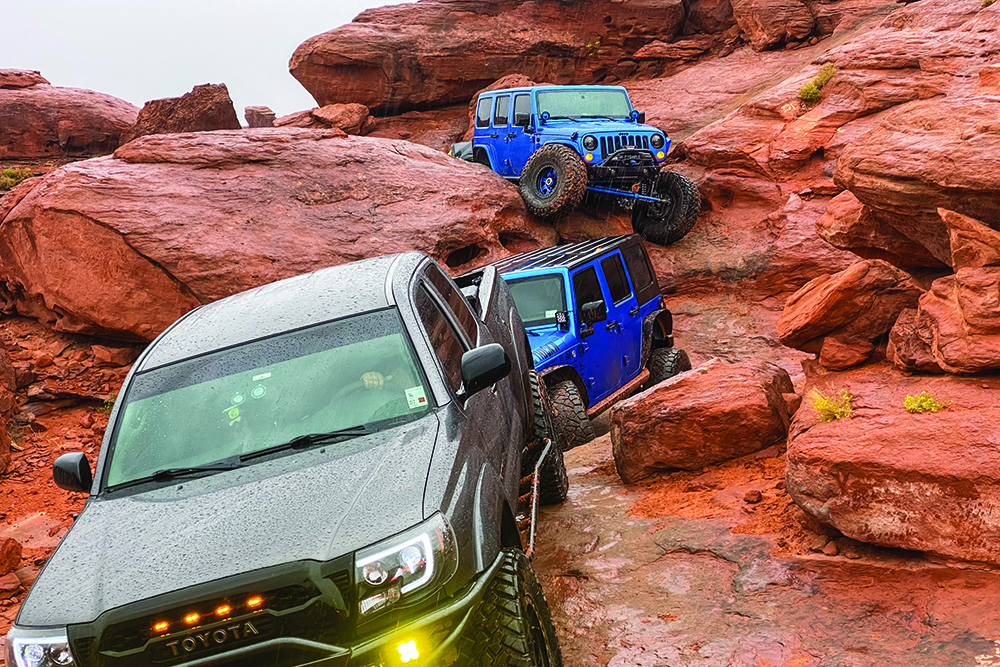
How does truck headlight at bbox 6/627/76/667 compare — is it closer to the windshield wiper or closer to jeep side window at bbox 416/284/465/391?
the windshield wiper

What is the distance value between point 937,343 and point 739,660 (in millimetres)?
2404

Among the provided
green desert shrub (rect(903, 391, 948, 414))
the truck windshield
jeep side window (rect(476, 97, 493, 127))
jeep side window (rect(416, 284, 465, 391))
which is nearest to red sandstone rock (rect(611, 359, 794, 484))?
green desert shrub (rect(903, 391, 948, 414))

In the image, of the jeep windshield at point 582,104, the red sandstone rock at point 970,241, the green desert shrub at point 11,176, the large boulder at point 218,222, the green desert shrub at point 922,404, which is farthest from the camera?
the green desert shrub at point 11,176

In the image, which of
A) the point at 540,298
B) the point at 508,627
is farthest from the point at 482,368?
the point at 540,298

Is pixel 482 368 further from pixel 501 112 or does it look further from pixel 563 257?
pixel 501 112

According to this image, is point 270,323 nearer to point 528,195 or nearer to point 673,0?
point 528,195

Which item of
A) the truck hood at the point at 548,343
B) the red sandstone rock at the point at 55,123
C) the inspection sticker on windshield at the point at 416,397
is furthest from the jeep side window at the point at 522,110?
the red sandstone rock at the point at 55,123

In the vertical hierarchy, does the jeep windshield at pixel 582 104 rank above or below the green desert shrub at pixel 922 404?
above

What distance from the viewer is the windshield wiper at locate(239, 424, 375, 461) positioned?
3.83 metres

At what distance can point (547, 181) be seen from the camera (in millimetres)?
15484

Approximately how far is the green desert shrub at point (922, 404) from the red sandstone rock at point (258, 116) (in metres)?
35.8

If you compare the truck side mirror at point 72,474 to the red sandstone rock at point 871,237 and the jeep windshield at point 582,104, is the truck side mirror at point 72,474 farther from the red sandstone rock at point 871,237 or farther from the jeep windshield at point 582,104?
the jeep windshield at point 582,104

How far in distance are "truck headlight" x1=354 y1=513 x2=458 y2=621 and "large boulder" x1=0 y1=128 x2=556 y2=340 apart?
954 cm

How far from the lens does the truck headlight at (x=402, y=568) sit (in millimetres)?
2959
